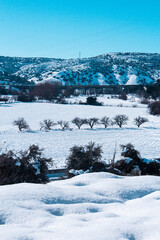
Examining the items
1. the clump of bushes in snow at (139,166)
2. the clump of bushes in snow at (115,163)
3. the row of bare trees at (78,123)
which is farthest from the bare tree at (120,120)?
the clump of bushes in snow at (139,166)

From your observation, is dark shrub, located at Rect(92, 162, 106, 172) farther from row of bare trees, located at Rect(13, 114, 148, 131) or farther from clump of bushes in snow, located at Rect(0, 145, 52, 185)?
row of bare trees, located at Rect(13, 114, 148, 131)

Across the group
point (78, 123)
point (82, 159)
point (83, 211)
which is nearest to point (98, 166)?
point (82, 159)

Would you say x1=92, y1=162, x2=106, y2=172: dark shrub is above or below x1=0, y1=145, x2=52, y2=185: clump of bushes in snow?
below

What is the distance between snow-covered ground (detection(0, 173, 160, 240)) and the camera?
3.95 meters

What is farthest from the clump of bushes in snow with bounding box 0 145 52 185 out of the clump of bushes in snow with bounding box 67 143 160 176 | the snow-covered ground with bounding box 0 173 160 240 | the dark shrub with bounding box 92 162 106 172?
the snow-covered ground with bounding box 0 173 160 240

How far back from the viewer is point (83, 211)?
5105mm

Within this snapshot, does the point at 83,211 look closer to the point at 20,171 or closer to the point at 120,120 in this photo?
the point at 20,171

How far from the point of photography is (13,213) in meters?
4.61

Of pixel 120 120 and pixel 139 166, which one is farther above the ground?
pixel 120 120

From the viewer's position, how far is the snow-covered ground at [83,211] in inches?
156

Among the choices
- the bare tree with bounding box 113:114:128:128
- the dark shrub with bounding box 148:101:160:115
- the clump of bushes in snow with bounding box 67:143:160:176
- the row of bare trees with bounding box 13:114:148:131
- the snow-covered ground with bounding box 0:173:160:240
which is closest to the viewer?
the snow-covered ground with bounding box 0:173:160:240

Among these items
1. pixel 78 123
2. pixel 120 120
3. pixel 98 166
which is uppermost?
pixel 120 120

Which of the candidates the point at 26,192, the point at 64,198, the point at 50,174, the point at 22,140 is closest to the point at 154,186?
the point at 64,198

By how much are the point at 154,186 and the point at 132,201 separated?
1.27 metres
